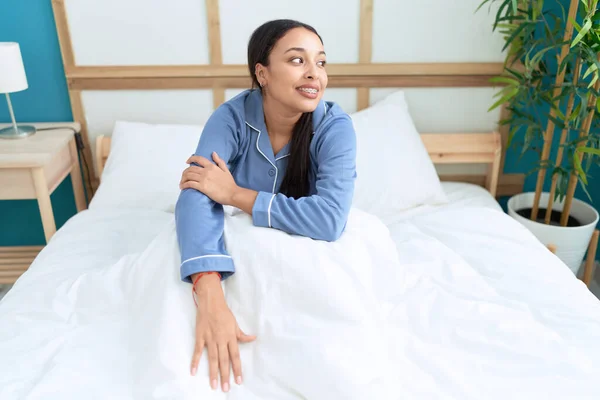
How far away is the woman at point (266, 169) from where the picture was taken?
3.79ft

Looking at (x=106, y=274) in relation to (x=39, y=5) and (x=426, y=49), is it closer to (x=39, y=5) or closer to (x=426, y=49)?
(x=39, y=5)

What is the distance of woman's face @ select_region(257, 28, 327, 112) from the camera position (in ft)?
4.31

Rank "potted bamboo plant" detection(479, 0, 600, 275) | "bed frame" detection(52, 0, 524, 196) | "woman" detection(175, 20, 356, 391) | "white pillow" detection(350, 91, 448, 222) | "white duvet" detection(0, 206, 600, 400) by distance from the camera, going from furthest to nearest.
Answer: "bed frame" detection(52, 0, 524, 196) < "white pillow" detection(350, 91, 448, 222) < "potted bamboo plant" detection(479, 0, 600, 275) < "woman" detection(175, 20, 356, 391) < "white duvet" detection(0, 206, 600, 400)

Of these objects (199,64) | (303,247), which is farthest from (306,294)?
(199,64)

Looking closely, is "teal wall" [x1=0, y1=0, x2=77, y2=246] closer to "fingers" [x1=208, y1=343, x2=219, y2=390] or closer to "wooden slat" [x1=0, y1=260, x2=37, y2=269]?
"wooden slat" [x1=0, y1=260, x2=37, y2=269]

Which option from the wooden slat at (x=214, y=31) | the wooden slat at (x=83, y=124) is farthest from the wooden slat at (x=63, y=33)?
the wooden slat at (x=214, y=31)

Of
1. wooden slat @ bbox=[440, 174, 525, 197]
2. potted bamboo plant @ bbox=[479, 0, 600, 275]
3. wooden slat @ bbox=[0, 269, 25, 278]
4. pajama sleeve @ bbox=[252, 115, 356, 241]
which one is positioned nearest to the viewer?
pajama sleeve @ bbox=[252, 115, 356, 241]

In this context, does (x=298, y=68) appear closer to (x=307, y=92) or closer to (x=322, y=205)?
(x=307, y=92)

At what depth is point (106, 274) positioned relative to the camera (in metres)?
1.34

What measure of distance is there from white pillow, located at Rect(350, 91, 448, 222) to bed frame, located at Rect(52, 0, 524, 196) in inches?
6.1

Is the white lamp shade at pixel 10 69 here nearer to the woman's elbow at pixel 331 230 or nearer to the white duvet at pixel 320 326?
the white duvet at pixel 320 326

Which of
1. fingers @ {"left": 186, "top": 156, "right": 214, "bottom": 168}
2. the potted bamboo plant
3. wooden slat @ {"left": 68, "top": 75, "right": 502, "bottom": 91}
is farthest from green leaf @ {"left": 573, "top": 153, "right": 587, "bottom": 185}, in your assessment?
fingers @ {"left": 186, "top": 156, "right": 214, "bottom": 168}

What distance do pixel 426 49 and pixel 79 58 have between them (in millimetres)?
1433

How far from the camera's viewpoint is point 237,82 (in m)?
2.24
